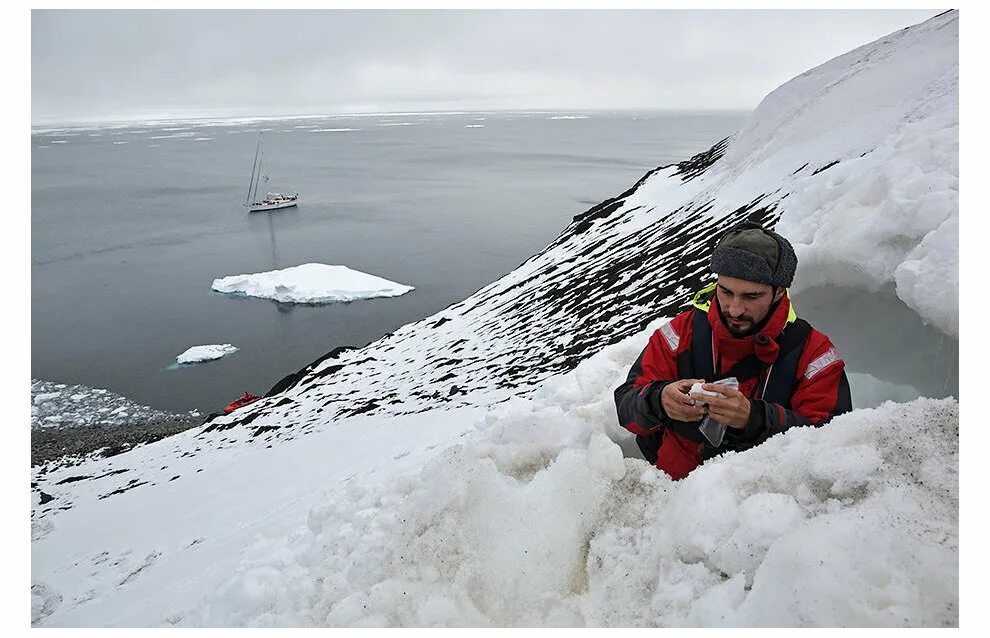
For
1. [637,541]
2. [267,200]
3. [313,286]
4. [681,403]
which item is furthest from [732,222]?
[267,200]

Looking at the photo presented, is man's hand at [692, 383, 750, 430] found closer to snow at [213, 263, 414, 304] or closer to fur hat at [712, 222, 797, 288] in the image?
fur hat at [712, 222, 797, 288]

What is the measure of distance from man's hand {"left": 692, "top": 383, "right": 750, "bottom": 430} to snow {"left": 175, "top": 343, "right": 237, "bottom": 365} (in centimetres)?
2549

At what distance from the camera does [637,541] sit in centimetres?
247

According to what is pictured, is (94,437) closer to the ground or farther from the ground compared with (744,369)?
closer to the ground

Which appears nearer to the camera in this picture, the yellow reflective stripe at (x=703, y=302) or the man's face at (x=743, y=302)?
the man's face at (x=743, y=302)

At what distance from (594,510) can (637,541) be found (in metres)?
0.26

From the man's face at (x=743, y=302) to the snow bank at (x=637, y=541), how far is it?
1.61 feet

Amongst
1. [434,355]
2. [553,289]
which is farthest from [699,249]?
[434,355]

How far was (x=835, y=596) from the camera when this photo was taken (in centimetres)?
171

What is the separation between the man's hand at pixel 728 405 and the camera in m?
2.34

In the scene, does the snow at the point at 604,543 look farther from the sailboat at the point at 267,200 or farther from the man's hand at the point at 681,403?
the sailboat at the point at 267,200

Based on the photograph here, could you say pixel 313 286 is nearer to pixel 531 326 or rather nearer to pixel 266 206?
pixel 531 326

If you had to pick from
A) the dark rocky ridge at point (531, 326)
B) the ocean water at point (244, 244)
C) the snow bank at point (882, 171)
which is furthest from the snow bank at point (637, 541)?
the ocean water at point (244, 244)
